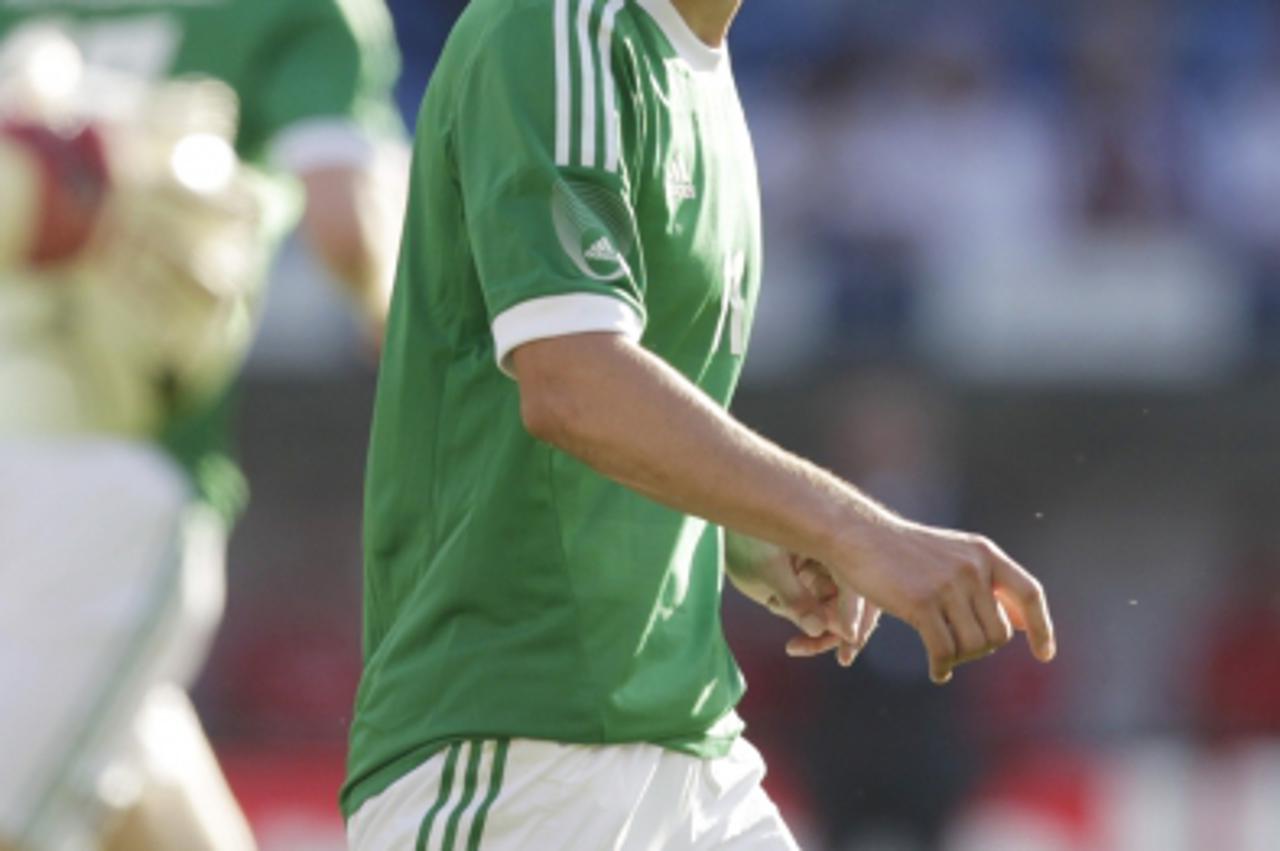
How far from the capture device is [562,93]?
2.87 m

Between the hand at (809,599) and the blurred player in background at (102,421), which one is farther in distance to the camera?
the blurred player in background at (102,421)

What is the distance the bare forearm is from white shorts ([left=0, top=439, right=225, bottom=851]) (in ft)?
4.52

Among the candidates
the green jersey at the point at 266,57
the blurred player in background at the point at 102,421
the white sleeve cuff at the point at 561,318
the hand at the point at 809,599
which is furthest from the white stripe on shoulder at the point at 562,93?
the green jersey at the point at 266,57

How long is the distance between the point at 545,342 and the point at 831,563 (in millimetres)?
362

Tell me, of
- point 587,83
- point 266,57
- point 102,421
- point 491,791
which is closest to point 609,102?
point 587,83

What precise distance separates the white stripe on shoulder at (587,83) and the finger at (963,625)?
59cm

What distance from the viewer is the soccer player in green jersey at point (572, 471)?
2.76 meters

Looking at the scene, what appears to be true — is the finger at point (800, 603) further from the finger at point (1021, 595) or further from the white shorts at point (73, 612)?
the white shorts at point (73, 612)

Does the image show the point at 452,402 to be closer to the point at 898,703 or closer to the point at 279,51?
the point at 279,51

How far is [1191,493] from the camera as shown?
15.0m

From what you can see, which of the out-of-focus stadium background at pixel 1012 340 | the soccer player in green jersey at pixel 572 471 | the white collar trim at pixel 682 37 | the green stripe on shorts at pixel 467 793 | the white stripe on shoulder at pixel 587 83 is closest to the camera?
the soccer player in green jersey at pixel 572 471

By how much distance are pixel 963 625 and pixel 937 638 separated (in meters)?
0.03

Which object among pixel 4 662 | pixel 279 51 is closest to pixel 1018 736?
pixel 279 51

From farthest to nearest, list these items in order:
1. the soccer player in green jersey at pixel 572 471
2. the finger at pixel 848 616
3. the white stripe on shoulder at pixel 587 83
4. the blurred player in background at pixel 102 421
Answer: the blurred player in background at pixel 102 421, the finger at pixel 848 616, the white stripe on shoulder at pixel 587 83, the soccer player in green jersey at pixel 572 471
